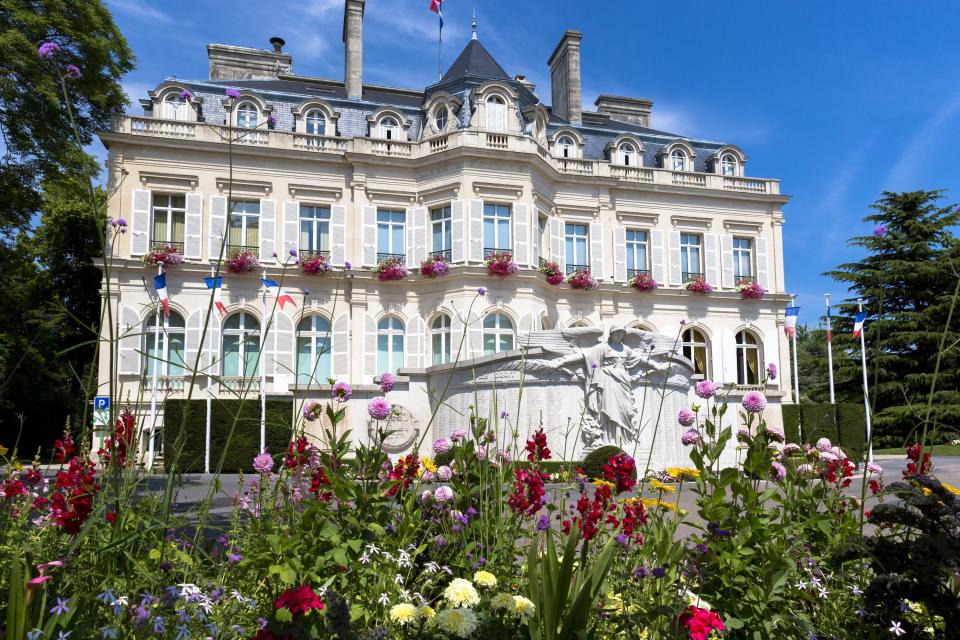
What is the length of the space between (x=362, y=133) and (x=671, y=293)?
12.4m

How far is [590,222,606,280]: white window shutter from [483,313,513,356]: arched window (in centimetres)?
496

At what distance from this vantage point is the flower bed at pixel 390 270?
68.8 ft

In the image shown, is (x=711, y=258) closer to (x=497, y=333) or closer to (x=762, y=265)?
(x=762, y=265)

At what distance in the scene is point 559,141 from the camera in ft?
80.5

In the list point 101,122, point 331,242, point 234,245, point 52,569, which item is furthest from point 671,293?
point 52,569

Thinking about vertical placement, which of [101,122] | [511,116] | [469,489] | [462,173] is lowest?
[469,489]

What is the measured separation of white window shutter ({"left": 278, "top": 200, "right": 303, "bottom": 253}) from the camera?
21531 mm

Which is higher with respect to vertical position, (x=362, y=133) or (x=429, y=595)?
(x=362, y=133)

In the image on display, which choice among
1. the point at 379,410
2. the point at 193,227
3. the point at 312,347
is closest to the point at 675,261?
the point at 312,347

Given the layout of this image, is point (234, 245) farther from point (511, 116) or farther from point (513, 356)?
point (513, 356)

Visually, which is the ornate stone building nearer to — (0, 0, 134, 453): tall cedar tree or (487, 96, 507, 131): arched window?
(487, 96, 507, 131): arched window

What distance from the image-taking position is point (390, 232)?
22266 millimetres

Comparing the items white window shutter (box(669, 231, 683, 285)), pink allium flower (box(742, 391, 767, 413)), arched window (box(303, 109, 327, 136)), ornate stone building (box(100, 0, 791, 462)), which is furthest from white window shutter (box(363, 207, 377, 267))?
pink allium flower (box(742, 391, 767, 413))

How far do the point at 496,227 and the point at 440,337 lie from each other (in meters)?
3.93
